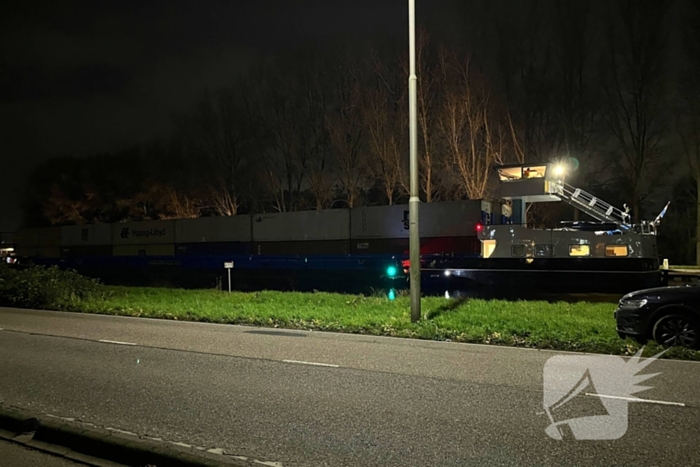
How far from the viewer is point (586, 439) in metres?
5.08

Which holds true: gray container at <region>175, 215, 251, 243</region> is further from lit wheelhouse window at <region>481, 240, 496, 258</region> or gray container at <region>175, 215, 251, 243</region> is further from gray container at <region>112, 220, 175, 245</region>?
lit wheelhouse window at <region>481, 240, 496, 258</region>

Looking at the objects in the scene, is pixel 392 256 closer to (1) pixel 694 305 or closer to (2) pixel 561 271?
(2) pixel 561 271

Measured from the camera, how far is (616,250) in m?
18.2

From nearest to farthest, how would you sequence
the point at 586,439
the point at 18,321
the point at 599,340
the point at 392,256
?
the point at 586,439, the point at 599,340, the point at 18,321, the point at 392,256

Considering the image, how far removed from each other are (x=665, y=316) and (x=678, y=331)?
29 centimetres

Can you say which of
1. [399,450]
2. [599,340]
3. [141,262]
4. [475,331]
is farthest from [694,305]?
[141,262]

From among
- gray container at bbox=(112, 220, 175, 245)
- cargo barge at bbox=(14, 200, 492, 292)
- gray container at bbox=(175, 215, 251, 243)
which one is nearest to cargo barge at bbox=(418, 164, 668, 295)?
cargo barge at bbox=(14, 200, 492, 292)

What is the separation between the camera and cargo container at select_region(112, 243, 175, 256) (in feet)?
108

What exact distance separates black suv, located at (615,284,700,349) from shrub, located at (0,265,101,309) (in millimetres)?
15159

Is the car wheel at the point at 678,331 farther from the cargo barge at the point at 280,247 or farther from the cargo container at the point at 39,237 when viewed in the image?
the cargo container at the point at 39,237

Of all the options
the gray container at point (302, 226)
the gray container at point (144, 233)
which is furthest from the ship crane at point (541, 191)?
the gray container at point (144, 233)

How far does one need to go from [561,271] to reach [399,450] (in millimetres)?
15489

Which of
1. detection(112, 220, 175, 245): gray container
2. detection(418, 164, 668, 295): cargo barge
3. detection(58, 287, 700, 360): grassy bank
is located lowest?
detection(58, 287, 700, 360): grassy bank

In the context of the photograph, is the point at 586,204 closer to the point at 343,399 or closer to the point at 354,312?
the point at 354,312
